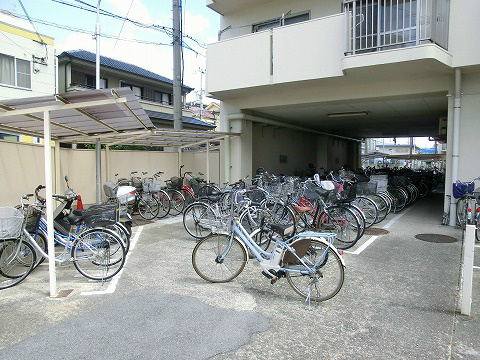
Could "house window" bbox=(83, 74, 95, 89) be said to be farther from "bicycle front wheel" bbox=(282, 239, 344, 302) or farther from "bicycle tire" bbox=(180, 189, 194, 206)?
"bicycle front wheel" bbox=(282, 239, 344, 302)

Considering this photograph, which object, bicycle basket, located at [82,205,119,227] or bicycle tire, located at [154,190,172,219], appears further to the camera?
bicycle tire, located at [154,190,172,219]

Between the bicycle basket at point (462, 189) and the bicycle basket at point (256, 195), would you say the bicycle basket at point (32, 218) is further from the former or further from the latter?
the bicycle basket at point (462, 189)

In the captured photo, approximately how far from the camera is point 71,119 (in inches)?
214

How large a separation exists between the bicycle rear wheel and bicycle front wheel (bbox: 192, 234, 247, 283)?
207 centimetres

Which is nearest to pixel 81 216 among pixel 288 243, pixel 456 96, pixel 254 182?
A: pixel 288 243

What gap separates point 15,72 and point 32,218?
13205mm

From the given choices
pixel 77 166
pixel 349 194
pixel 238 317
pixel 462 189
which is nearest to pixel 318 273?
pixel 238 317

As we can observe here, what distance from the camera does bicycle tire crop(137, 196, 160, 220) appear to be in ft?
27.8

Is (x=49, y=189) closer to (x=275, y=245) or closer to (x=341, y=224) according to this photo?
(x=275, y=245)

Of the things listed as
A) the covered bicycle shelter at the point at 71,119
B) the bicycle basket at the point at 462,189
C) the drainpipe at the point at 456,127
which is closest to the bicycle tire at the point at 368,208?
the bicycle basket at the point at 462,189

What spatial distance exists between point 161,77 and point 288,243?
22.0 meters

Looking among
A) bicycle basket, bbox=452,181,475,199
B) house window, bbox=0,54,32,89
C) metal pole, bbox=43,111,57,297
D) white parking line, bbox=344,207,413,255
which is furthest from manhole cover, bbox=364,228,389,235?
house window, bbox=0,54,32,89

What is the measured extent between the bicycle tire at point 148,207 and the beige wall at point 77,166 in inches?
77.4

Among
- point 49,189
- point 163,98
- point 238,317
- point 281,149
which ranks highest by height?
point 163,98
